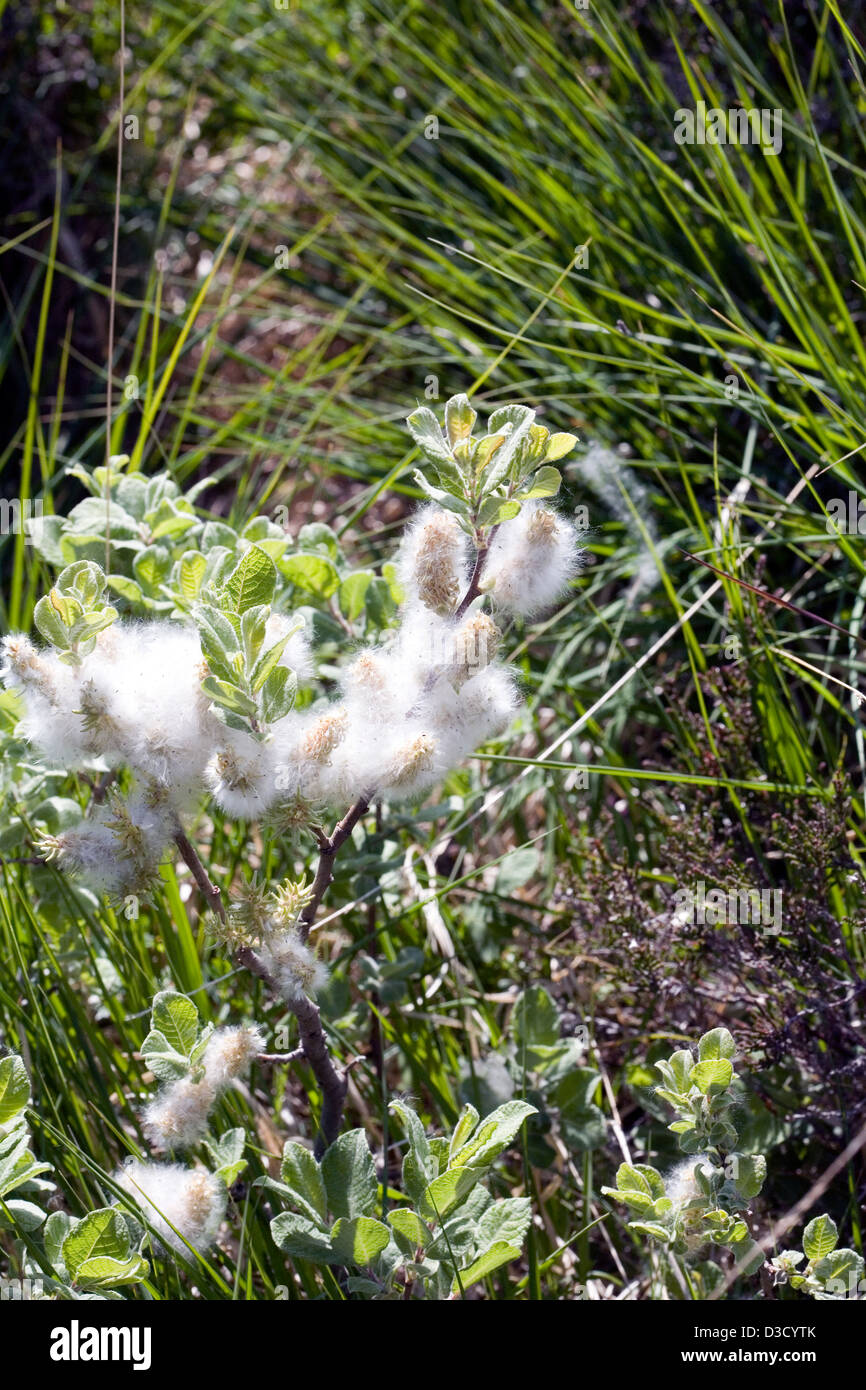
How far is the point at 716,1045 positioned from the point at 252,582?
0.62 meters

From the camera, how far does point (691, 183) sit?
2.29 metres

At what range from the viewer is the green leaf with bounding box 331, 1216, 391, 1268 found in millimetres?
1018

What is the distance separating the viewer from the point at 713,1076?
109 centimetres

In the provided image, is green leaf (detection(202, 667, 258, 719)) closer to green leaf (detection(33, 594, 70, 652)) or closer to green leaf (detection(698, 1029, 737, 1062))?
green leaf (detection(33, 594, 70, 652))

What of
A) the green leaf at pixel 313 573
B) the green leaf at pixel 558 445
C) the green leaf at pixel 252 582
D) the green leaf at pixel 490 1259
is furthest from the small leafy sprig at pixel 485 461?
the green leaf at pixel 490 1259

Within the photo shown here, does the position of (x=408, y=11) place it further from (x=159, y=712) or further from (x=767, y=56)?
(x=159, y=712)

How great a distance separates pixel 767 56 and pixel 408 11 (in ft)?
2.57

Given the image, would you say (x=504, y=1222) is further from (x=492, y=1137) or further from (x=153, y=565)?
(x=153, y=565)

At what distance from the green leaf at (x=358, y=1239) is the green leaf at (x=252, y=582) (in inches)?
21.7

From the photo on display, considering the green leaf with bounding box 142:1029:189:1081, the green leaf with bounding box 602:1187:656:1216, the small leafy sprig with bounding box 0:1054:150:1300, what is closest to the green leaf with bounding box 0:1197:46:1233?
the small leafy sprig with bounding box 0:1054:150:1300

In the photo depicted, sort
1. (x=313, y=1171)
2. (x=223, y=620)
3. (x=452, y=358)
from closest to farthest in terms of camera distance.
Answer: (x=223, y=620)
(x=313, y=1171)
(x=452, y=358)

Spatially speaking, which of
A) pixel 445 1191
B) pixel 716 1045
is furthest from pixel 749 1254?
pixel 445 1191

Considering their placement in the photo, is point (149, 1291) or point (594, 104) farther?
point (594, 104)
